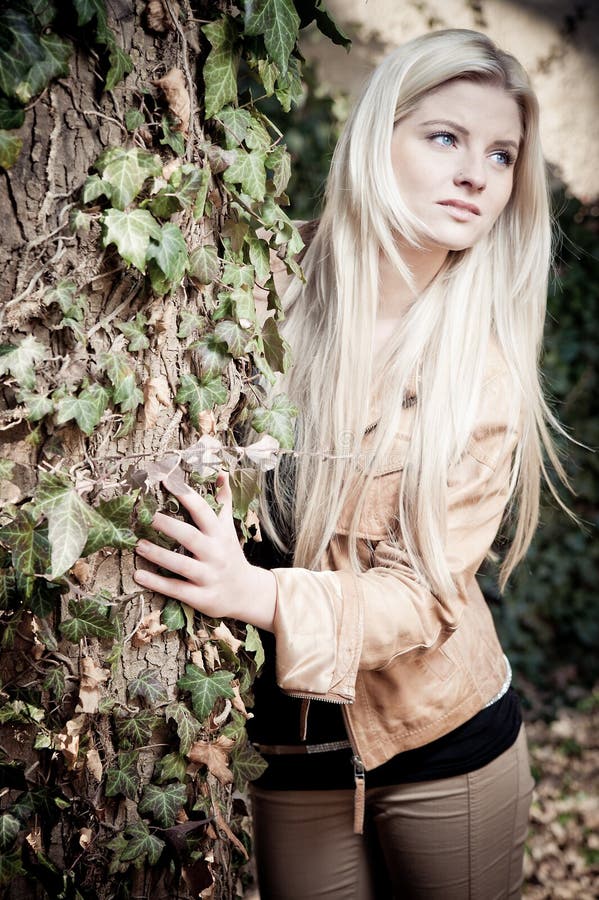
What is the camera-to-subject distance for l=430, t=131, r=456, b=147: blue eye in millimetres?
1503

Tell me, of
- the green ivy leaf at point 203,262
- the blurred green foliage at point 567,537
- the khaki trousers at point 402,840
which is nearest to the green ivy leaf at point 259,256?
the green ivy leaf at point 203,262

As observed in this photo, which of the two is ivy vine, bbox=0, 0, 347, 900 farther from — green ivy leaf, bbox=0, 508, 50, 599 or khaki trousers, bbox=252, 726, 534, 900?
khaki trousers, bbox=252, 726, 534, 900

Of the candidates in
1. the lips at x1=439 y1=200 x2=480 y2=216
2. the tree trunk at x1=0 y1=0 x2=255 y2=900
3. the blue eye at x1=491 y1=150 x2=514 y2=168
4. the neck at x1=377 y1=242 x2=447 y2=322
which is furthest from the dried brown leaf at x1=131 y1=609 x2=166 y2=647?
the blue eye at x1=491 y1=150 x2=514 y2=168

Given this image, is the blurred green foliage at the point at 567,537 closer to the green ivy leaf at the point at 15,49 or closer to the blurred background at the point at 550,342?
the blurred background at the point at 550,342

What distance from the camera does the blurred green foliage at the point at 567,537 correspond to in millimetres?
4055

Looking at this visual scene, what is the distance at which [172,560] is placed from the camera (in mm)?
1149

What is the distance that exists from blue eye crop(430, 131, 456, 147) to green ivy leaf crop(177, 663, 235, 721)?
107 centimetres

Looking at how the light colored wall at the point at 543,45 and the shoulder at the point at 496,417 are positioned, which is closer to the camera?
the shoulder at the point at 496,417

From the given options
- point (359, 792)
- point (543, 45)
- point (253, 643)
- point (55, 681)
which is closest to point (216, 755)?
point (253, 643)

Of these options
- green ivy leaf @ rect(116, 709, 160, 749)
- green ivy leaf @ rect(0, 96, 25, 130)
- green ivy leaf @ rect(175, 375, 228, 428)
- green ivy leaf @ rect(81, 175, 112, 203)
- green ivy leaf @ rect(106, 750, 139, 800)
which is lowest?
green ivy leaf @ rect(106, 750, 139, 800)

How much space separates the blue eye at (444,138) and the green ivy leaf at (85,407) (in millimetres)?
853

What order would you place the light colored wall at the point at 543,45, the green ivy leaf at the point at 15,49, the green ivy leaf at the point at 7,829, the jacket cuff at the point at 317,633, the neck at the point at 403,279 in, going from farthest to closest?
the light colored wall at the point at 543,45, the neck at the point at 403,279, the jacket cuff at the point at 317,633, the green ivy leaf at the point at 7,829, the green ivy leaf at the point at 15,49

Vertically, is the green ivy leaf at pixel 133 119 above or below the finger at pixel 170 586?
above

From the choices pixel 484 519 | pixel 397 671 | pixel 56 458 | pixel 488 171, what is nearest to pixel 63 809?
pixel 56 458
